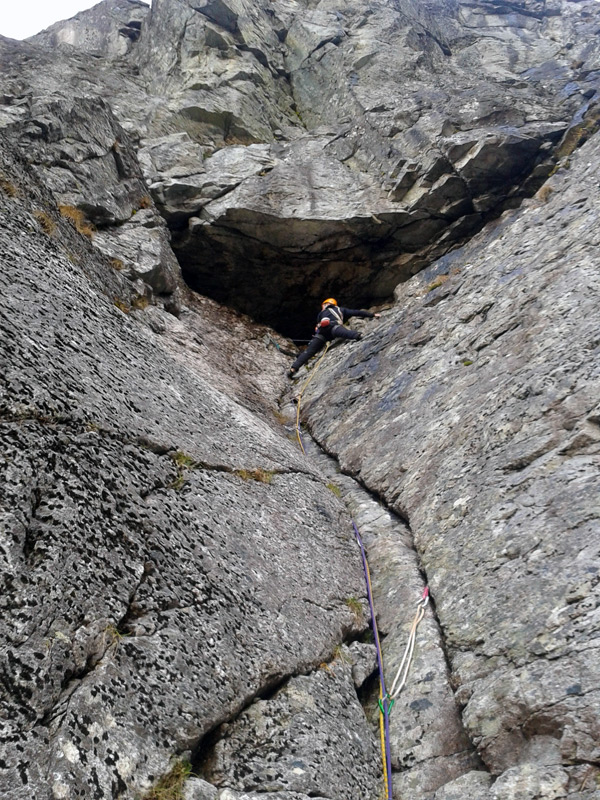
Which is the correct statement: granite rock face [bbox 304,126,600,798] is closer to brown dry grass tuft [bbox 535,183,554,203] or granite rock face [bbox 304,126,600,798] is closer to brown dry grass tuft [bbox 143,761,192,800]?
brown dry grass tuft [bbox 535,183,554,203]

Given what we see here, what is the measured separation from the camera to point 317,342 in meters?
14.1

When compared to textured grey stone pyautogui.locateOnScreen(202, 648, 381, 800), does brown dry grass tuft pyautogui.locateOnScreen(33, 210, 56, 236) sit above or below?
above

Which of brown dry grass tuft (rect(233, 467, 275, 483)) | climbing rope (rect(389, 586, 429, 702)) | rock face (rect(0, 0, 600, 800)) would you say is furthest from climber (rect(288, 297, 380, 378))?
climbing rope (rect(389, 586, 429, 702))

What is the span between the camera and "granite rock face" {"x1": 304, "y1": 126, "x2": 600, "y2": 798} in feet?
14.8

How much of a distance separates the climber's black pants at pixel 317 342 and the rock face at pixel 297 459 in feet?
1.52

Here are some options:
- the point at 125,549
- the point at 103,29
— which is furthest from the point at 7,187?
the point at 103,29

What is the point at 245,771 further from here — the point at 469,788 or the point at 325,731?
the point at 469,788

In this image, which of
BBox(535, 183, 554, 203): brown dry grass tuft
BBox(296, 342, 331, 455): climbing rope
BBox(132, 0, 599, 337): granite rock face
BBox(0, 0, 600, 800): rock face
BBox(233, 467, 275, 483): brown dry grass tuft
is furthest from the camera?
BBox(132, 0, 599, 337): granite rock face

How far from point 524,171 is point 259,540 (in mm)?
12650

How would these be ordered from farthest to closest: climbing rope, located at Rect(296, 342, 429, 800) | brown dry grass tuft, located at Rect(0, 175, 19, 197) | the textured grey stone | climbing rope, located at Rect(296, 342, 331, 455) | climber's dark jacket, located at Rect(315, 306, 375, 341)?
climber's dark jacket, located at Rect(315, 306, 375, 341) < climbing rope, located at Rect(296, 342, 331, 455) < brown dry grass tuft, located at Rect(0, 175, 19, 197) < climbing rope, located at Rect(296, 342, 429, 800) < the textured grey stone

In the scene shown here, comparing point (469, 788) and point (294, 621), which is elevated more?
point (469, 788)

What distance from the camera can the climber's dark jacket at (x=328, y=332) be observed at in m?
13.9

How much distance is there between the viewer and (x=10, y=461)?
4.48m

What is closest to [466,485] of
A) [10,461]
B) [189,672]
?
[189,672]
